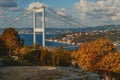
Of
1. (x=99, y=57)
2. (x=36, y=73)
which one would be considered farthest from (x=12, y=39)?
(x=36, y=73)

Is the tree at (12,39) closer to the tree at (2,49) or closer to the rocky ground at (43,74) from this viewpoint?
the tree at (2,49)

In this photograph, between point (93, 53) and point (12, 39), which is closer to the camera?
point (93, 53)

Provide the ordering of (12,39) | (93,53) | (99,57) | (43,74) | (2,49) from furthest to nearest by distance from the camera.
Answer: (12,39), (2,49), (99,57), (93,53), (43,74)

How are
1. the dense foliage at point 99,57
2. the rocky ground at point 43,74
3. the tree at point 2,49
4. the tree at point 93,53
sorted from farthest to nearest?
the tree at point 2,49 < the tree at point 93,53 < the dense foliage at point 99,57 < the rocky ground at point 43,74

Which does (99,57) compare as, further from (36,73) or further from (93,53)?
(36,73)

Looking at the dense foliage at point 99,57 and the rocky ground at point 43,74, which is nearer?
the rocky ground at point 43,74

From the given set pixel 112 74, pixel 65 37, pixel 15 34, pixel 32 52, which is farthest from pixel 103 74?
pixel 65 37

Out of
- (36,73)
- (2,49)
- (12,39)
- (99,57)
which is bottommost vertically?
(99,57)

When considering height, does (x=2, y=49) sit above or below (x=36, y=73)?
above

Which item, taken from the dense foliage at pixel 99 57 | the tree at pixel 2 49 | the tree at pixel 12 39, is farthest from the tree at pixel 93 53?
the tree at pixel 12 39

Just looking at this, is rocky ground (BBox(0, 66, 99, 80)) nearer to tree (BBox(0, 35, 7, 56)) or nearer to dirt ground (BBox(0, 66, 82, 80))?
dirt ground (BBox(0, 66, 82, 80))
